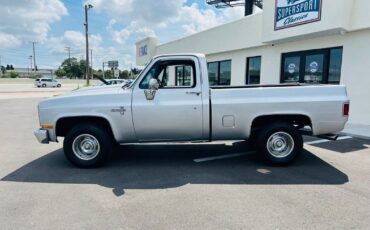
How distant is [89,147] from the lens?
542 cm

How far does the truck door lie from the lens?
5188 mm

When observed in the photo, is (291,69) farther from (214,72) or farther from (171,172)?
(171,172)

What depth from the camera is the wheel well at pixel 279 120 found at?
5.39 m

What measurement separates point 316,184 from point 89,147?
158 inches

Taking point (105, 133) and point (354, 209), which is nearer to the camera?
point (354, 209)

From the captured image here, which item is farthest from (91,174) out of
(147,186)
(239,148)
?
(239,148)

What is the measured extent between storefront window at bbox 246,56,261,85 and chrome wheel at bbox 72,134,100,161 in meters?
9.79

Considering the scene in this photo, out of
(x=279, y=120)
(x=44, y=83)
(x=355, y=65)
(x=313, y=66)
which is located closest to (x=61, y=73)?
(x=44, y=83)

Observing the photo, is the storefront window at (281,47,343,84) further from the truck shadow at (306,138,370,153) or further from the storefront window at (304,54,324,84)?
the truck shadow at (306,138,370,153)

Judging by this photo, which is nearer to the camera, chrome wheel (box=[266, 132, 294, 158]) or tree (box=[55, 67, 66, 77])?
chrome wheel (box=[266, 132, 294, 158])

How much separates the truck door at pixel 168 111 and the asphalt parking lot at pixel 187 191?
26.3 inches

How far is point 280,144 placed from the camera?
5.49 m

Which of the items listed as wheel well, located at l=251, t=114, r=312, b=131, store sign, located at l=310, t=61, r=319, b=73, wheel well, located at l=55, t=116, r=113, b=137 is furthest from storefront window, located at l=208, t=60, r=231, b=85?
wheel well, located at l=55, t=116, r=113, b=137

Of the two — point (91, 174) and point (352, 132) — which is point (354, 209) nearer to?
point (91, 174)
